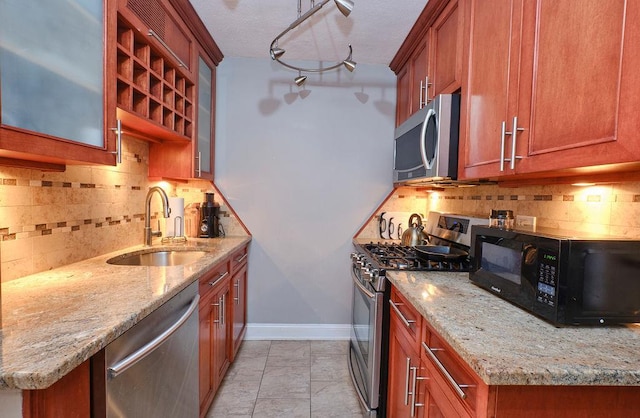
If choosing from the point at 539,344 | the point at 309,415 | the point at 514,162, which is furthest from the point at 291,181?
the point at 539,344

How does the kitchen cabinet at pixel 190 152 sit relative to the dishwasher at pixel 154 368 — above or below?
above

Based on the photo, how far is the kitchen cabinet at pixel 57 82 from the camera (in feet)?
3.11

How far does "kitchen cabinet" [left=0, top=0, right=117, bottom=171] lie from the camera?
947 mm

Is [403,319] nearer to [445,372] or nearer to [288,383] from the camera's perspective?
[445,372]

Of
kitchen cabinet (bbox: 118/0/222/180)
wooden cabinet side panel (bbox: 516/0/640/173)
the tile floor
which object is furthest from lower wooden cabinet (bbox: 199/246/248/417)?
wooden cabinet side panel (bbox: 516/0/640/173)

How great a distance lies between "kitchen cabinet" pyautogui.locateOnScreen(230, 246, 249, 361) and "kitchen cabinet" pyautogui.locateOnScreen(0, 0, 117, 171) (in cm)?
128

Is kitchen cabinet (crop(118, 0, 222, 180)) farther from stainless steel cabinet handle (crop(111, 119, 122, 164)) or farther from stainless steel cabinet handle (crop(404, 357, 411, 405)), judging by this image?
stainless steel cabinet handle (crop(404, 357, 411, 405))

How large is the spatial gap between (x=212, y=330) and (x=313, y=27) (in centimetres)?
206

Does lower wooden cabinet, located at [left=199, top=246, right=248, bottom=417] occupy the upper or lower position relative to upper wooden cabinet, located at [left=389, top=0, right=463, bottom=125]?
lower

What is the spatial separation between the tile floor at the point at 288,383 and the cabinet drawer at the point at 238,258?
734 millimetres

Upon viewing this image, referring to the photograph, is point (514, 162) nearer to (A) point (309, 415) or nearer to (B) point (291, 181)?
(A) point (309, 415)

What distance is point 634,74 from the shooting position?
2.57 ft

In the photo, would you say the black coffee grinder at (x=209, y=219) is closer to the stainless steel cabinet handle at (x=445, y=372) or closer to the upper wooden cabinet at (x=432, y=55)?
the upper wooden cabinet at (x=432, y=55)

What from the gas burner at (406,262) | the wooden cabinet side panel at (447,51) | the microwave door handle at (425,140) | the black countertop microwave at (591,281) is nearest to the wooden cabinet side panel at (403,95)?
the wooden cabinet side panel at (447,51)
